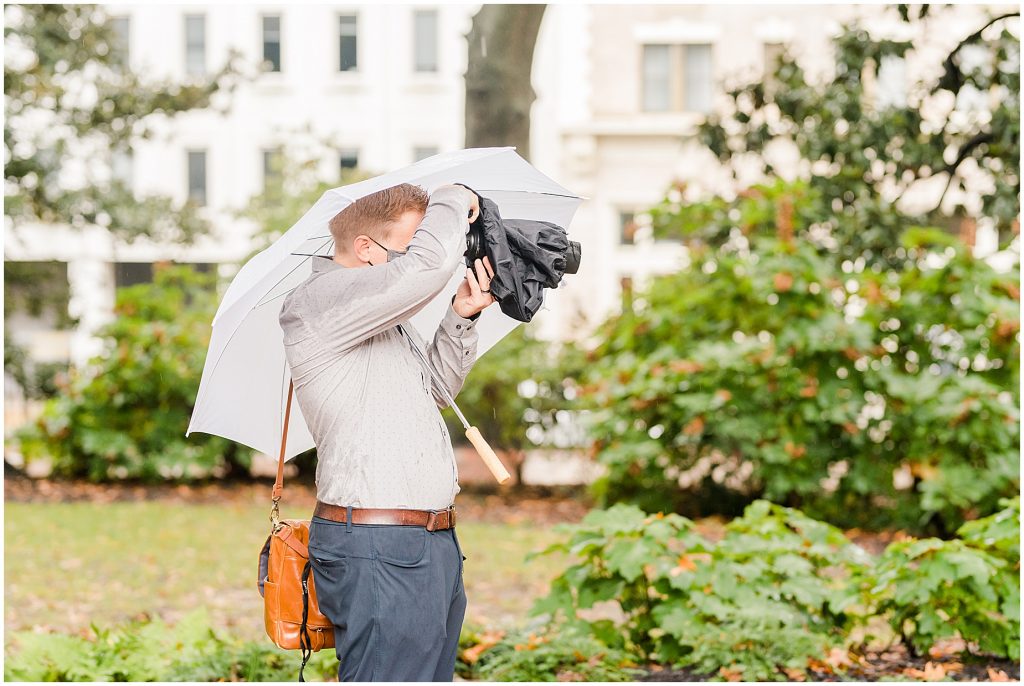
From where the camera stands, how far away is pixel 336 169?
29312mm

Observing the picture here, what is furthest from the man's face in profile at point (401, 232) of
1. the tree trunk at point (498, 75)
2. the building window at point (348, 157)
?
the building window at point (348, 157)

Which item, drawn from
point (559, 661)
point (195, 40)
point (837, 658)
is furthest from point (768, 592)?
point (195, 40)

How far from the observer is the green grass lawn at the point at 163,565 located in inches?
260

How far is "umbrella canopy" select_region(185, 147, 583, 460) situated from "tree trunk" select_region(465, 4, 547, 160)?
24.1 feet

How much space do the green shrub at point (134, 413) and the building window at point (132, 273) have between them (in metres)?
18.5

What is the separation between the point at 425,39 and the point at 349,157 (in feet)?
12.3

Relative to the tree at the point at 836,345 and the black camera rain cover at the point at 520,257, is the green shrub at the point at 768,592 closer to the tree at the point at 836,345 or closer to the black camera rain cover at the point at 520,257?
the black camera rain cover at the point at 520,257

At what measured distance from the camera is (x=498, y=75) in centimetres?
1078

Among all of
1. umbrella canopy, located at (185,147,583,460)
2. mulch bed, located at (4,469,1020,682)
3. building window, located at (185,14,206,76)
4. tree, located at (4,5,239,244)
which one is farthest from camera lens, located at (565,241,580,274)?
building window, located at (185,14,206,76)

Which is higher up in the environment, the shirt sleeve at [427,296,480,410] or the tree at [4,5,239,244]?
the tree at [4,5,239,244]

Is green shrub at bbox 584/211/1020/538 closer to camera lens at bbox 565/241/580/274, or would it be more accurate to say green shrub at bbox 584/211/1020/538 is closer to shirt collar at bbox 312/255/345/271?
camera lens at bbox 565/241/580/274

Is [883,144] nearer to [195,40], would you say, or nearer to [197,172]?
[197,172]

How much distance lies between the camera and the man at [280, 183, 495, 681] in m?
2.80

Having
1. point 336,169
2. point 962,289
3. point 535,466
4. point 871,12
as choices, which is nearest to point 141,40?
point 336,169
